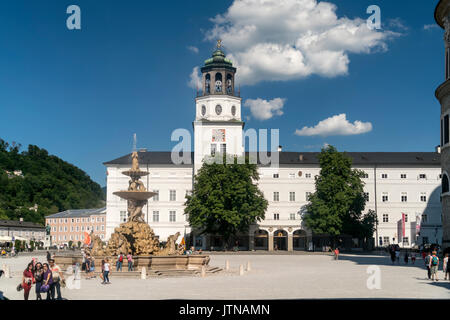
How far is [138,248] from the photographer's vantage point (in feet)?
96.1

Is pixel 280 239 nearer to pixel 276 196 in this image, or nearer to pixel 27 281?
pixel 276 196

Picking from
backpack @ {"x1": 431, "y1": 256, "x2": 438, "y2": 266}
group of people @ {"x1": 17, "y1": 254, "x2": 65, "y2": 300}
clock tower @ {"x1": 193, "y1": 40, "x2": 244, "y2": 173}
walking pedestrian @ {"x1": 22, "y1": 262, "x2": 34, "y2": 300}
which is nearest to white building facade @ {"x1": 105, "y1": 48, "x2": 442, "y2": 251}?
clock tower @ {"x1": 193, "y1": 40, "x2": 244, "y2": 173}

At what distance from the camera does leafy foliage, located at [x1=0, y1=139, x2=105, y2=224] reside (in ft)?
376

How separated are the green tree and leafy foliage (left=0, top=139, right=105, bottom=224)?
59.0 metres

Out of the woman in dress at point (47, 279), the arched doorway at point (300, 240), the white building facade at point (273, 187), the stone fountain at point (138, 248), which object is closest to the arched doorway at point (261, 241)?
the white building facade at point (273, 187)

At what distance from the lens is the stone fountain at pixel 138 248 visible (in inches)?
1084

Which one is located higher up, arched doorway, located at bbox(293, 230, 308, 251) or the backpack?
the backpack

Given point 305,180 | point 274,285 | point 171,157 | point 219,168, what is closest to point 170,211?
point 171,157

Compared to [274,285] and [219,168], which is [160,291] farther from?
[219,168]

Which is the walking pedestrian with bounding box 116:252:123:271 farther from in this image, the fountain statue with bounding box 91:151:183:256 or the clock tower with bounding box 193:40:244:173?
the clock tower with bounding box 193:40:244:173

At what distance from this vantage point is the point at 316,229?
60.7 metres

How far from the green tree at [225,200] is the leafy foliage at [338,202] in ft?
21.6

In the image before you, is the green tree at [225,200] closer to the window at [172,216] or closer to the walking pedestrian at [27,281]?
the window at [172,216]
